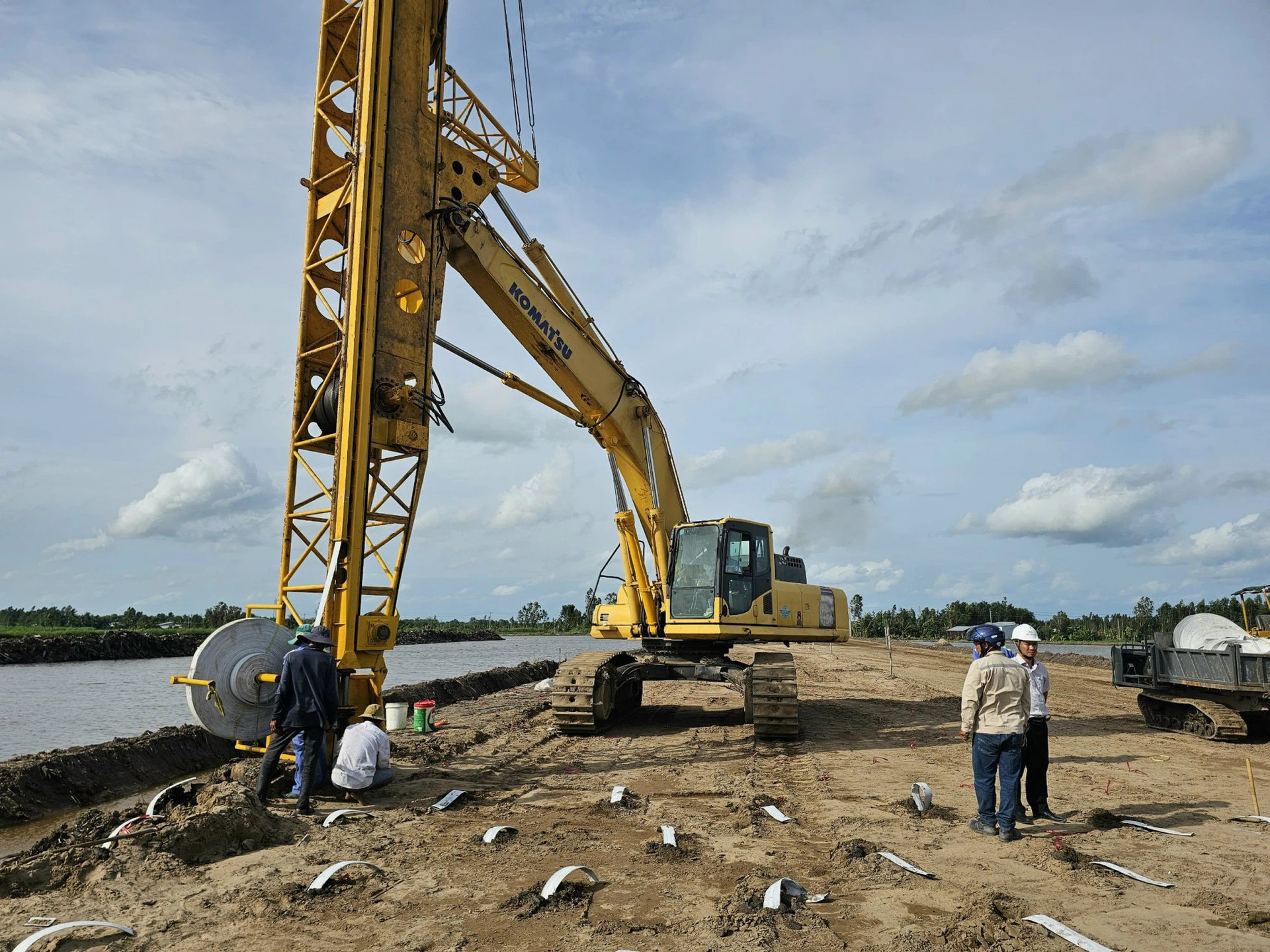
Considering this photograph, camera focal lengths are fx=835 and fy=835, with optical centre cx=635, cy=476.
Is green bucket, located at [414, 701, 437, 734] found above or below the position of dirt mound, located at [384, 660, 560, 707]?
above

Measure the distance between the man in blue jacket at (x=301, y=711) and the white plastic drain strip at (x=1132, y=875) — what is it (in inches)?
258

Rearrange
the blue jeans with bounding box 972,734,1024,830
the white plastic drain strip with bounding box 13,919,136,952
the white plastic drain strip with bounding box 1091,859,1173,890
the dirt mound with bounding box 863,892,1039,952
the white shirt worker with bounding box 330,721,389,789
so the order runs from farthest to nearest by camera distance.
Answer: the white shirt worker with bounding box 330,721,389,789 < the blue jeans with bounding box 972,734,1024,830 < the white plastic drain strip with bounding box 1091,859,1173,890 < the dirt mound with bounding box 863,892,1039,952 < the white plastic drain strip with bounding box 13,919,136,952

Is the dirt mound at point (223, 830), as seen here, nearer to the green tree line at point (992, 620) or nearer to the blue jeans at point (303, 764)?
the blue jeans at point (303, 764)

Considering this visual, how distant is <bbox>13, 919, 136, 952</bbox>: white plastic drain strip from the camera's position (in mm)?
4516

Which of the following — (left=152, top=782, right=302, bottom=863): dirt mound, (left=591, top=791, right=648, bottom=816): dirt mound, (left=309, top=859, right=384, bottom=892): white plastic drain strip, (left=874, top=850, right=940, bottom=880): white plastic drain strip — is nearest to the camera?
(left=309, top=859, right=384, bottom=892): white plastic drain strip

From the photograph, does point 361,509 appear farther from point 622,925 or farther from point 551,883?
point 622,925

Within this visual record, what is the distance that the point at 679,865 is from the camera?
6.22 meters

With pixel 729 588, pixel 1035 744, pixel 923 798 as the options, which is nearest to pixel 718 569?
pixel 729 588

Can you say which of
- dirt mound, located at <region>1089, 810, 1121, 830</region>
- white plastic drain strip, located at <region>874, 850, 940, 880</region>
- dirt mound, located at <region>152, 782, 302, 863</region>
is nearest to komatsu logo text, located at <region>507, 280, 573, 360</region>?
dirt mound, located at <region>152, 782, 302, 863</region>

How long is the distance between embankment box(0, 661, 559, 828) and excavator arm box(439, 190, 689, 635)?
6950 millimetres

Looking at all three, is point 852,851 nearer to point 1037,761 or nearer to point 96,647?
point 1037,761

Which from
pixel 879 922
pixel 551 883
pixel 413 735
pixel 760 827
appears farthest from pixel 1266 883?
pixel 413 735

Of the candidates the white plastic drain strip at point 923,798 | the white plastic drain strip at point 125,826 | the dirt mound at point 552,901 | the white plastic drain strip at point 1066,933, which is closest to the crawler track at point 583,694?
the white plastic drain strip at point 923,798

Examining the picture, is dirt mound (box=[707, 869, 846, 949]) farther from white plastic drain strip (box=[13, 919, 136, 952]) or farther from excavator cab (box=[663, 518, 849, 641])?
excavator cab (box=[663, 518, 849, 641])
